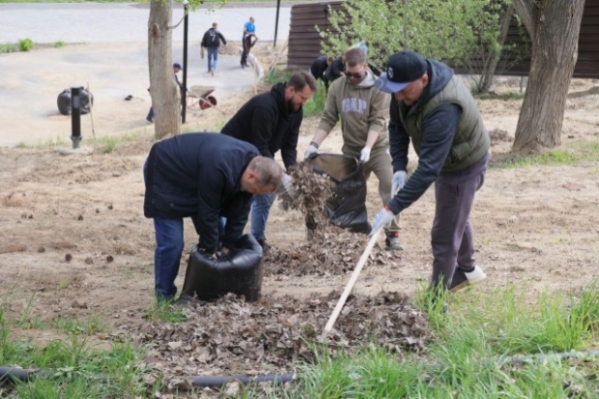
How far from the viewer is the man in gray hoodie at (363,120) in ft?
25.5

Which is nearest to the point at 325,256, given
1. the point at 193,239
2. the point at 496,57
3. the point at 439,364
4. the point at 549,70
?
the point at 193,239

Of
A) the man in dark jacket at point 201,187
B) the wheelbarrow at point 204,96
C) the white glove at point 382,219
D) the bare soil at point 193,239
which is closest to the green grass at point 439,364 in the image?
the bare soil at point 193,239

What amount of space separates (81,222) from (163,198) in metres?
4.02

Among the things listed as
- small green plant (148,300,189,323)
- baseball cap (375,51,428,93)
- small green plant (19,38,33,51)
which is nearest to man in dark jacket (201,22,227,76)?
small green plant (19,38,33,51)

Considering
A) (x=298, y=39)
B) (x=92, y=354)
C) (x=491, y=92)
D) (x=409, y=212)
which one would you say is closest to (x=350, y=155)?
(x=409, y=212)

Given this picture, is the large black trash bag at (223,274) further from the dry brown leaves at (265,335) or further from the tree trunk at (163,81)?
the tree trunk at (163,81)

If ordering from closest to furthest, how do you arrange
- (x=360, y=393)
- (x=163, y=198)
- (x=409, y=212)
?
1. (x=360, y=393)
2. (x=163, y=198)
3. (x=409, y=212)

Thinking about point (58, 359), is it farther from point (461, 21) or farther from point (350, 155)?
point (461, 21)

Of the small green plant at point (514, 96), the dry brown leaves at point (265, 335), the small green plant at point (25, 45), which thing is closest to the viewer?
the dry brown leaves at point (265, 335)

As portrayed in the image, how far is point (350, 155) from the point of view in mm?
8141

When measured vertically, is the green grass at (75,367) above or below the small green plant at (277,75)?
above

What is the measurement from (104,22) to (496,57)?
24.8 meters

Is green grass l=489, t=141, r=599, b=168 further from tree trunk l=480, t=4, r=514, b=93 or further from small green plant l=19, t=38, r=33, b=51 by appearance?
small green plant l=19, t=38, r=33, b=51

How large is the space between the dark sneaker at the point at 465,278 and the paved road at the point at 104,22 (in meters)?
28.6
